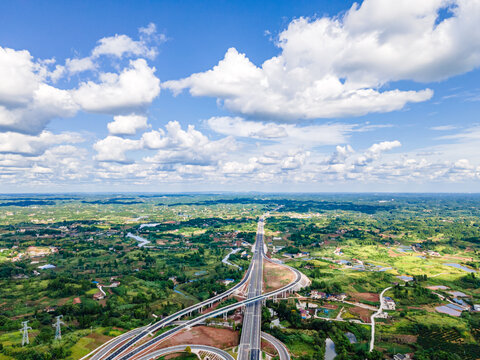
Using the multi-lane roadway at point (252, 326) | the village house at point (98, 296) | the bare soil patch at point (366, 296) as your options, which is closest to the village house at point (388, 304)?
the bare soil patch at point (366, 296)

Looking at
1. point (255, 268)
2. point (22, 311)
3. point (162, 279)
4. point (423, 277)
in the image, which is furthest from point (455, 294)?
point (22, 311)

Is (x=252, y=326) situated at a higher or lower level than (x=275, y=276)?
higher

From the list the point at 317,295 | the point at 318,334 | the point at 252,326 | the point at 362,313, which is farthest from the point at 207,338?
the point at 362,313

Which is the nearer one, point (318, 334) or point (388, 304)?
point (318, 334)

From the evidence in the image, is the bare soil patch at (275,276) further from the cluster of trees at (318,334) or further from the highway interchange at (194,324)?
the cluster of trees at (318,334)

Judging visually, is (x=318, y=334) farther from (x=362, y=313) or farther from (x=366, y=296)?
(x=366, y=296)

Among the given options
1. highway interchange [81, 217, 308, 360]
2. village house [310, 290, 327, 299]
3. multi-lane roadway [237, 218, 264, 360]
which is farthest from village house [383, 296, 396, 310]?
multi-lane roadway [237, 218, 264, 360]

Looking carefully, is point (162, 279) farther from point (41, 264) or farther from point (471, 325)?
point (471, 325)

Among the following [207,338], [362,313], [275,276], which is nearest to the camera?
[207,338]

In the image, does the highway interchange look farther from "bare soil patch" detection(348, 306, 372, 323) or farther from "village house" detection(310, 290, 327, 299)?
"bare soil patch" detection(348, 306, 372, 323)

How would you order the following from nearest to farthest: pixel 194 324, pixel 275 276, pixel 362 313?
pixel 194 324
pixel 362 313
pixel 275 276
